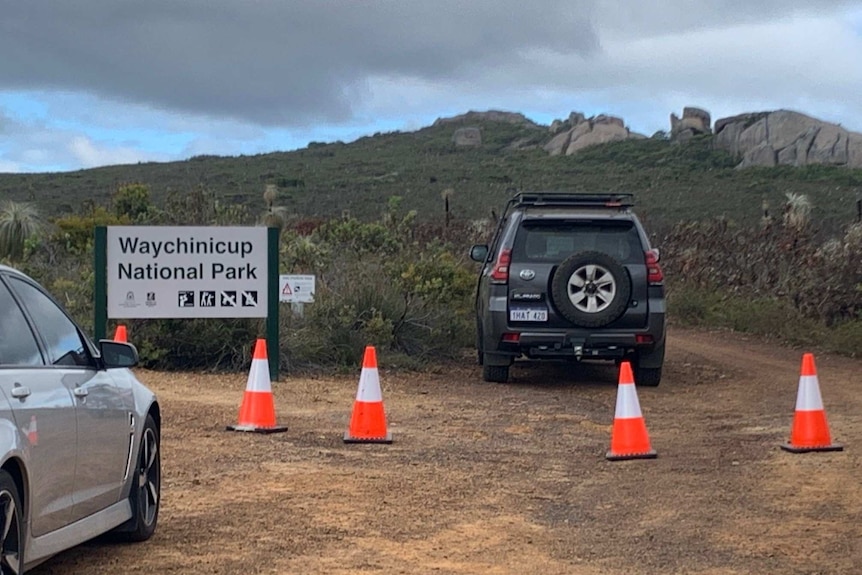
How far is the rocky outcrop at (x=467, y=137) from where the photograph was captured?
80.2 metres

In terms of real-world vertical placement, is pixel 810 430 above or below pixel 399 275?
below

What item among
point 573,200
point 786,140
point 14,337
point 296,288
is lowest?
point 14,337

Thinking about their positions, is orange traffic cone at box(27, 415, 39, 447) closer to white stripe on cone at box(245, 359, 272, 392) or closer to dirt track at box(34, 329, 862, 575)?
dirt track at box(34, 329, 862, 575)

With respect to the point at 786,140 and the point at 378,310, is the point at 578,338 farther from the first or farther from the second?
the point at 786,140

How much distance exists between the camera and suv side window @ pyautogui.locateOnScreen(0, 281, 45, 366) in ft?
17.2

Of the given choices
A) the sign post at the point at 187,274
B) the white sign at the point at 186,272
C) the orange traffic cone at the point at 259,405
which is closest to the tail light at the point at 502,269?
the sign post at the point at 187,274

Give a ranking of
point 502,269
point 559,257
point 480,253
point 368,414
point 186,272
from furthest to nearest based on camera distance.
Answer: point 480,253 < point 186,272 < point 559,257 < point 502,269 < point 368,414

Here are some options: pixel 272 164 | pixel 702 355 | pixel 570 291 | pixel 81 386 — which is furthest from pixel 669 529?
pixel 272 164

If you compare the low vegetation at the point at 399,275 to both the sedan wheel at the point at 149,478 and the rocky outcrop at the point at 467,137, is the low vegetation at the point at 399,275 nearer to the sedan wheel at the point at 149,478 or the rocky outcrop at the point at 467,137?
the sedan wheel at the point at 149,478

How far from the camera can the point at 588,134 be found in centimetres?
7956

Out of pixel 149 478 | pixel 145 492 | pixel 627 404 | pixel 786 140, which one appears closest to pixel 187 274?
pixel 627 404

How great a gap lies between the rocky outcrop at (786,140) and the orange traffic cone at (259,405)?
58.4 metres

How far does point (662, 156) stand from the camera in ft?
224

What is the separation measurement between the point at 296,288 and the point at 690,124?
67.7m
